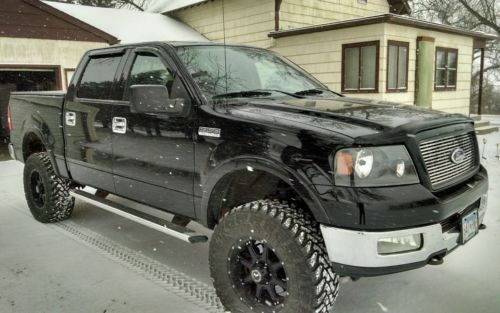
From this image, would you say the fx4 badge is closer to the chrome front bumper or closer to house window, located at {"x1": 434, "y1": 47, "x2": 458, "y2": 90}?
the chrome front bumper

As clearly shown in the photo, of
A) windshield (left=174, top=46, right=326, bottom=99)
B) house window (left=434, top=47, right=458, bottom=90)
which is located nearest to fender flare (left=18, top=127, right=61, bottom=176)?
windshield (left=174, top=46, right=326, bottom=99)

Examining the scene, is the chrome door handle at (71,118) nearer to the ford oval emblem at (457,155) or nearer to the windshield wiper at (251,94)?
the windshield wiper at (251,94)

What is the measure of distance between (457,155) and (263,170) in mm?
1294

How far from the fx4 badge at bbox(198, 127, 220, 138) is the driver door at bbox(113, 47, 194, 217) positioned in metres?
0.10

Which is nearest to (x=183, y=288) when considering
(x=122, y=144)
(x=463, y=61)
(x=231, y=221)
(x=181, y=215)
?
(x=181, y=215)

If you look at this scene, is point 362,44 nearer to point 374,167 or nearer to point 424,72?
point 424,72

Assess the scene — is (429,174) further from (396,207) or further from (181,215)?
(181,215)

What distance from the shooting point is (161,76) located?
3.70m

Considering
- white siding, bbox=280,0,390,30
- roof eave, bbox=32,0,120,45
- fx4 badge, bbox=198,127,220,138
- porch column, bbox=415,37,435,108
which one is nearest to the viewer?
fx4 badge, bbox=198,127,220,138

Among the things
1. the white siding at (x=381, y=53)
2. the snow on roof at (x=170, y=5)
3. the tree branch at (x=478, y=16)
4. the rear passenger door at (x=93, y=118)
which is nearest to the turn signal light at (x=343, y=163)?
the rear passenger door at (x=93, y=118)

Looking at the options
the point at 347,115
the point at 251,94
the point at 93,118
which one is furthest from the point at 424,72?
the point at 347,115

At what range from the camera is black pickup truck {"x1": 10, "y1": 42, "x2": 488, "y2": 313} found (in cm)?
248

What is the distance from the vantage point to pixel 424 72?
1311 cm

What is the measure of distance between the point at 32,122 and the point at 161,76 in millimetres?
2388
